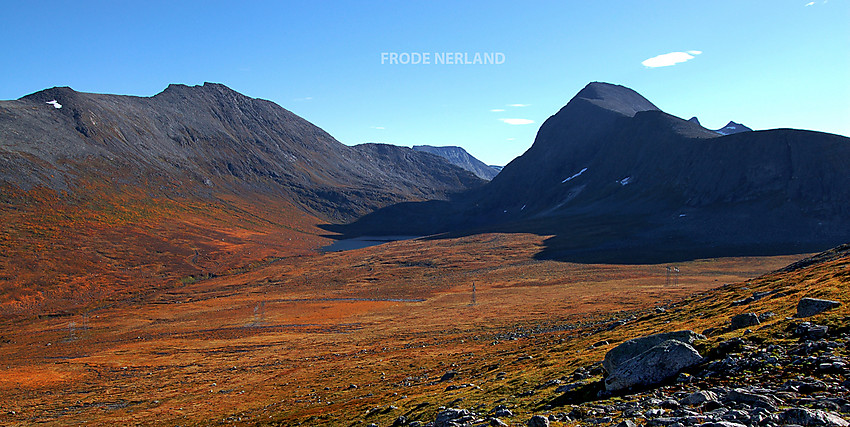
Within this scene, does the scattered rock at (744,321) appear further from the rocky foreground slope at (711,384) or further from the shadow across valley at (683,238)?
the shadow across valley at (683,238)

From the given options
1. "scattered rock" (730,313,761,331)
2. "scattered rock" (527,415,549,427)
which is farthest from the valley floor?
"scattered rock" (730,313,761,331)

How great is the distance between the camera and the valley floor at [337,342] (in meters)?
29.7

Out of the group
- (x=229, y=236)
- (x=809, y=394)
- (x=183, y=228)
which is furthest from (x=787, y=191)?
(x=183, y=228)

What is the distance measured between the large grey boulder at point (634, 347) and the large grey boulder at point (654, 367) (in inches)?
52.4

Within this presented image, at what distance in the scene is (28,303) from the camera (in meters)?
105

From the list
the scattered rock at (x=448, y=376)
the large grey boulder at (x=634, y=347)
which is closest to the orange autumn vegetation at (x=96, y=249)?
the scattered rock at (x=448, y=376)

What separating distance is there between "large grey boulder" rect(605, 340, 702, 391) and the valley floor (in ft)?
9.70

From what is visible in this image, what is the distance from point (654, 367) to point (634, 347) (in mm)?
2598

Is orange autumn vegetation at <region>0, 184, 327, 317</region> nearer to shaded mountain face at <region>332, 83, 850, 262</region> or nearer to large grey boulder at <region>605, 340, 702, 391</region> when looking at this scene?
shaded mountain face at <region>332, 83, 850, 262</region>

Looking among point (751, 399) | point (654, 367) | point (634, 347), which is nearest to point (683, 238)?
point (634, 347)

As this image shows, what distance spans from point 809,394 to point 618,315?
41.3 meters

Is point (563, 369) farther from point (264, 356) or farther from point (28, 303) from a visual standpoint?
point (28, 303)

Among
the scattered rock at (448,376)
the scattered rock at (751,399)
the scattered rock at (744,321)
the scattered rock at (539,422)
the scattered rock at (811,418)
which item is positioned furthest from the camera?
the scattered rock at (448,376)

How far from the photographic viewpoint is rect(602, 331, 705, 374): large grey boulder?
715 inches
